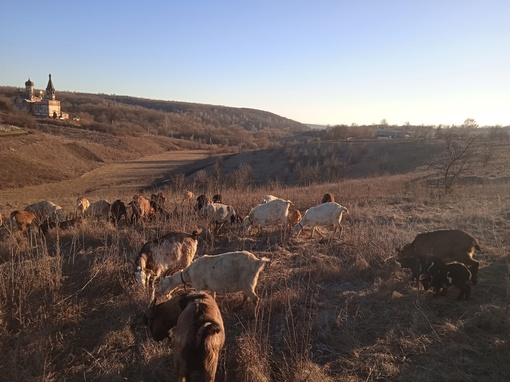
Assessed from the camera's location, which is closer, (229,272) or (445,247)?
(229,272)

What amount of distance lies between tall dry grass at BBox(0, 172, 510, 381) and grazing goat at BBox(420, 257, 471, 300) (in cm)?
20

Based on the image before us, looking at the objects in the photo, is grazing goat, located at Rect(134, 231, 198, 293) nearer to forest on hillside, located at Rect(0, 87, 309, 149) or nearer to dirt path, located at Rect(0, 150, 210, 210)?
dirt path, located at Rect(0, 150, 210, 210)

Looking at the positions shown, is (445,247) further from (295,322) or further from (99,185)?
(99,185)

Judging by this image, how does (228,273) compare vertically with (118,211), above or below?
above

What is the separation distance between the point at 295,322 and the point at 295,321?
2cm

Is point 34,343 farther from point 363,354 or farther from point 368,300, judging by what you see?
point 368,300

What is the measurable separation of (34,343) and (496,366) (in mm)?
6078

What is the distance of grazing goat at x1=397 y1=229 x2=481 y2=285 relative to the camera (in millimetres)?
7336

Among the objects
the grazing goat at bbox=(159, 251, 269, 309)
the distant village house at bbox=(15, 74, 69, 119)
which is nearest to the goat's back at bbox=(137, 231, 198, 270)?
the grazing goat at bbox=(159, 251, 269, 309)

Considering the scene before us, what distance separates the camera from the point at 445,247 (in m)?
7.60

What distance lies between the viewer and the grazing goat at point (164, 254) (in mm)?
7273

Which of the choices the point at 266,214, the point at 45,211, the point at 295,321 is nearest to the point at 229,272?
the point at 295,321

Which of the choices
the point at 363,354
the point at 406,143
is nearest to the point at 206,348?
the point at 363,354

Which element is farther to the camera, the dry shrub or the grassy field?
the grassy field
